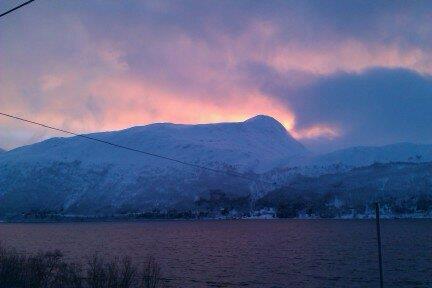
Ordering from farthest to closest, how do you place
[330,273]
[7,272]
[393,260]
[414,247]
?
[414,247]
[393,260]
[330,273]
[7,272]

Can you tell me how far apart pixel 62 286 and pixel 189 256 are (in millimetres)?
47235

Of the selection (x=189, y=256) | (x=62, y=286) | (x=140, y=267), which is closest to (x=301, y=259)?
(x=189, y=256)

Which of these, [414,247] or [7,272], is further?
[414,247]

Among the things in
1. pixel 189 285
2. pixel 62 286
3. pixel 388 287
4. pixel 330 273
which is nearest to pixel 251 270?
pixel 330 273

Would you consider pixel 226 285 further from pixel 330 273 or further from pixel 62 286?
pixel 62 286

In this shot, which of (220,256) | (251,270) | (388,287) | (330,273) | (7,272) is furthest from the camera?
(220,256)

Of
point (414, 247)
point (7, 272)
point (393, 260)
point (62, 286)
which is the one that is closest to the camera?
point (62, 286)

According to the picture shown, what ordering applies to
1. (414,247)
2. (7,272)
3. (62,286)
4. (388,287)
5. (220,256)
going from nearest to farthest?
(62,286)
(7,272)
(388,287)
(220,256)
(414,247)

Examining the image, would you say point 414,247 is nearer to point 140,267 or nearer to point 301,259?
point 301,259

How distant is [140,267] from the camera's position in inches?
2292

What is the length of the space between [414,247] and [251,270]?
137ft

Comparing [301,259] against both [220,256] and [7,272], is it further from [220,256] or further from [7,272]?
[7,272]

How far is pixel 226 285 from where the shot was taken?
4678 centimetres

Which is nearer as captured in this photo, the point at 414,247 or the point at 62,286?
the point at 62,286
